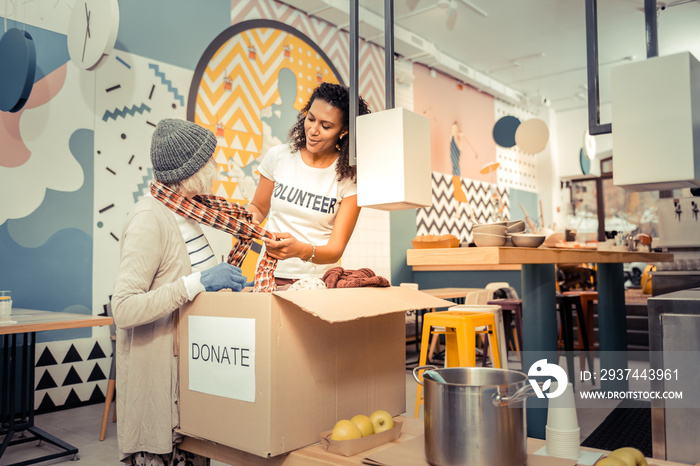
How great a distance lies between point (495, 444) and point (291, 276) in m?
1.17

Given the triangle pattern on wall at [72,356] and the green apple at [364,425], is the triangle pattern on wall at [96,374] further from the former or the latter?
the green apple at [364,425]

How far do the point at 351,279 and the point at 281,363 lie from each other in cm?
30

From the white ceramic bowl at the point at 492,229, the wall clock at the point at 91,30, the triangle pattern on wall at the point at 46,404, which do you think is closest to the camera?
the white ceramic bowl at the point at 492,229

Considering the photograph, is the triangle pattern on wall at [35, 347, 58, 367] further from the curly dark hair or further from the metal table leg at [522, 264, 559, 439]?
the metal table leg at [522, 264, 559, 439]

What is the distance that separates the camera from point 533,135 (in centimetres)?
764

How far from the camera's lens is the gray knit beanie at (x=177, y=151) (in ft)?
4.42

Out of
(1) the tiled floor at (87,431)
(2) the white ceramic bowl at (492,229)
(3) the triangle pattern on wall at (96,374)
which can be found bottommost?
(1) the tiled floor at (87,431)

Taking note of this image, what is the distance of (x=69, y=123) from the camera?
414 cm

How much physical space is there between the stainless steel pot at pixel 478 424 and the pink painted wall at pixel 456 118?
22.1 feet

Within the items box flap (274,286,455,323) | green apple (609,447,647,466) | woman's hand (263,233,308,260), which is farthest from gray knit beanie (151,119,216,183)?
green apple (609,447,647,466)

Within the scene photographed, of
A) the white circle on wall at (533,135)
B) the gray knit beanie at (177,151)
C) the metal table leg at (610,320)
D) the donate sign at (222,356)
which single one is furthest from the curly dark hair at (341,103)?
the white circle on wall at (533,135)

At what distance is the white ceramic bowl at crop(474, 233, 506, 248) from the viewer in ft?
7.06

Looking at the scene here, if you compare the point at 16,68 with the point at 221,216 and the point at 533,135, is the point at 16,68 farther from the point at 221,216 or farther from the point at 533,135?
the point at 533,135

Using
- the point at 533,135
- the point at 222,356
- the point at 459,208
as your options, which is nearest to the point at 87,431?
the point at 222,356
